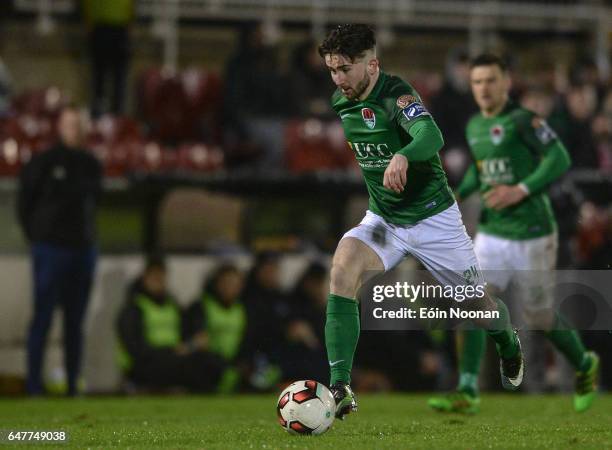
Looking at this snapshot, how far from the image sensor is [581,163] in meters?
12.6

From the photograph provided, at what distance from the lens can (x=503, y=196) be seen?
26.7 feet

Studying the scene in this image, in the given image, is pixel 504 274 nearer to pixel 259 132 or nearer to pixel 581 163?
pixel 581 163

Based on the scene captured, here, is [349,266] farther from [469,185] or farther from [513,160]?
[513,160]

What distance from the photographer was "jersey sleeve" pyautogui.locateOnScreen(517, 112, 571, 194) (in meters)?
8.11

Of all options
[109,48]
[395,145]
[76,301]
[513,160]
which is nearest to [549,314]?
[513,160]

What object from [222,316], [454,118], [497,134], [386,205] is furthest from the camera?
[454,118]

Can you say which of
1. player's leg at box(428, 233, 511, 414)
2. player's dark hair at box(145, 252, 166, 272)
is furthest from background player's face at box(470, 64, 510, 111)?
player's dark hair at box(145, 252, 166, 272)

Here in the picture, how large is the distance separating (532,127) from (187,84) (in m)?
7.19

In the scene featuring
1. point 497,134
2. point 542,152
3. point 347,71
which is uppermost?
point 347,71

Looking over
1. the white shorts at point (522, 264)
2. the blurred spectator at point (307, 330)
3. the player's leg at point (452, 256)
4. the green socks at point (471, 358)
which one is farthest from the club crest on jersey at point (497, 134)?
the blurred spectator at point (307, 330)

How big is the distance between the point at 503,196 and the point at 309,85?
23.2 feet

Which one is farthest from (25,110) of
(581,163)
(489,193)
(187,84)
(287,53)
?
(489,193)

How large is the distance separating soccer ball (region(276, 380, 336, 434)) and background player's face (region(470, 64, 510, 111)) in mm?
3278

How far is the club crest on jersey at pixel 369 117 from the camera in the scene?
6.23 metres
